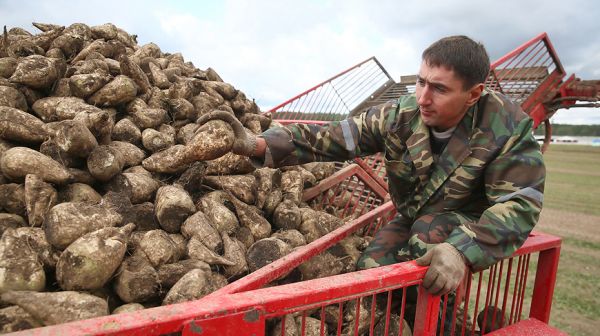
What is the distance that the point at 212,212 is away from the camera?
2104 millimetres

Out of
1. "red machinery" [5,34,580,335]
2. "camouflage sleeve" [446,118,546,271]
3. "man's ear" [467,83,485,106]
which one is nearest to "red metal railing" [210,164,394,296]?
"red machinery" [5,34,580,335]

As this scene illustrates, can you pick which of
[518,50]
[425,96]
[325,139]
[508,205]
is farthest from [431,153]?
[518,50]

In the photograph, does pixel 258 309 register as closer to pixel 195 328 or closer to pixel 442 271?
pixel 195 328

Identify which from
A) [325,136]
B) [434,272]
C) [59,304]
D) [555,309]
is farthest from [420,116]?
[555,309]

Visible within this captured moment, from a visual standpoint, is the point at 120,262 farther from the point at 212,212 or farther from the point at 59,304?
the point at 212,212

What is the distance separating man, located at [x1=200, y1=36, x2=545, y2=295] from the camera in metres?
1.64

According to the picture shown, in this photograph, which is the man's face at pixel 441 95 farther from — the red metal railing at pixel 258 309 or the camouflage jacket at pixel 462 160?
the red metal railing at pixel 258 309

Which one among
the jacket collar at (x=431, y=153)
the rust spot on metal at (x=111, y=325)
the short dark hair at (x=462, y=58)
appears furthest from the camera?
the jacket collar at (x=431, y=153)

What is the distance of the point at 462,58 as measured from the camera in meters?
1.74

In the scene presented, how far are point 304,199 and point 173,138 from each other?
0.96 metres

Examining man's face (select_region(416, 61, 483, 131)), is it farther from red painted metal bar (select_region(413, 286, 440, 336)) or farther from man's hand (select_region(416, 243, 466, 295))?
red painted metal bar (select_region(413, 286, 440, 336))

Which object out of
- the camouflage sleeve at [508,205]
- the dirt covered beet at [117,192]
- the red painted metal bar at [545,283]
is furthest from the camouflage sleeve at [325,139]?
the red painted metal bar at [545,283]

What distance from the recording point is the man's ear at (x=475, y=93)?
5.93 ft

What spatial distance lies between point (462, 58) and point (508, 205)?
2.09ft
